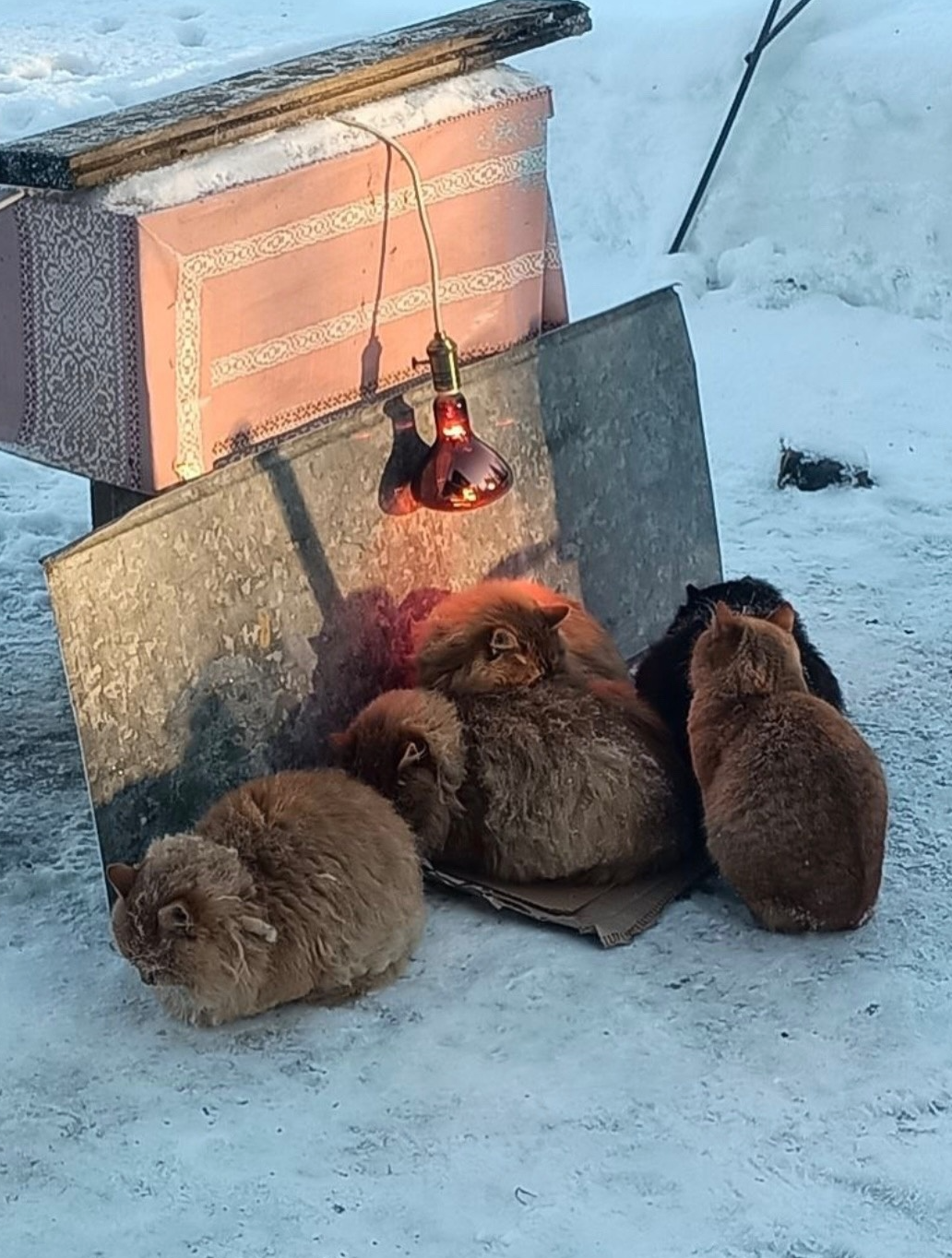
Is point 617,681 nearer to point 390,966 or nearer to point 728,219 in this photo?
point 390,966

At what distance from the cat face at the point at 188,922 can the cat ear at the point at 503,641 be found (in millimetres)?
846

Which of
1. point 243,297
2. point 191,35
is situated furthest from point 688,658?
point 191,35

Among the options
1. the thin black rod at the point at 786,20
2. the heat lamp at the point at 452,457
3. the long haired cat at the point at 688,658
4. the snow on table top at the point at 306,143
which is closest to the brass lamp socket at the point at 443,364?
the heat lamp at the point at 452,457

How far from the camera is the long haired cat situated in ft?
12.9

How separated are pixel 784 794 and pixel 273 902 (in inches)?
40.3

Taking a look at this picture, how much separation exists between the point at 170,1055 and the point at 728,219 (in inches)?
189

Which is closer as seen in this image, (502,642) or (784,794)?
(784,794)

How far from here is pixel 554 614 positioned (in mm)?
3814

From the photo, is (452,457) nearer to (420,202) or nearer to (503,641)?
(503,641)

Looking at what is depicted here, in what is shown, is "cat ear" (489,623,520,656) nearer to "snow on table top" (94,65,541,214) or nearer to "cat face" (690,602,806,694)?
"cat face" (690,602,806,694)

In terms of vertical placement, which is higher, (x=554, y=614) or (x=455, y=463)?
(x=455, y=463)

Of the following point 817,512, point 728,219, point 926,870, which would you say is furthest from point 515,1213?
point 728,219

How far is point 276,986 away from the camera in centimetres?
320

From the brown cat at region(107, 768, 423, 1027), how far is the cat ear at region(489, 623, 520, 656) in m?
0.47
